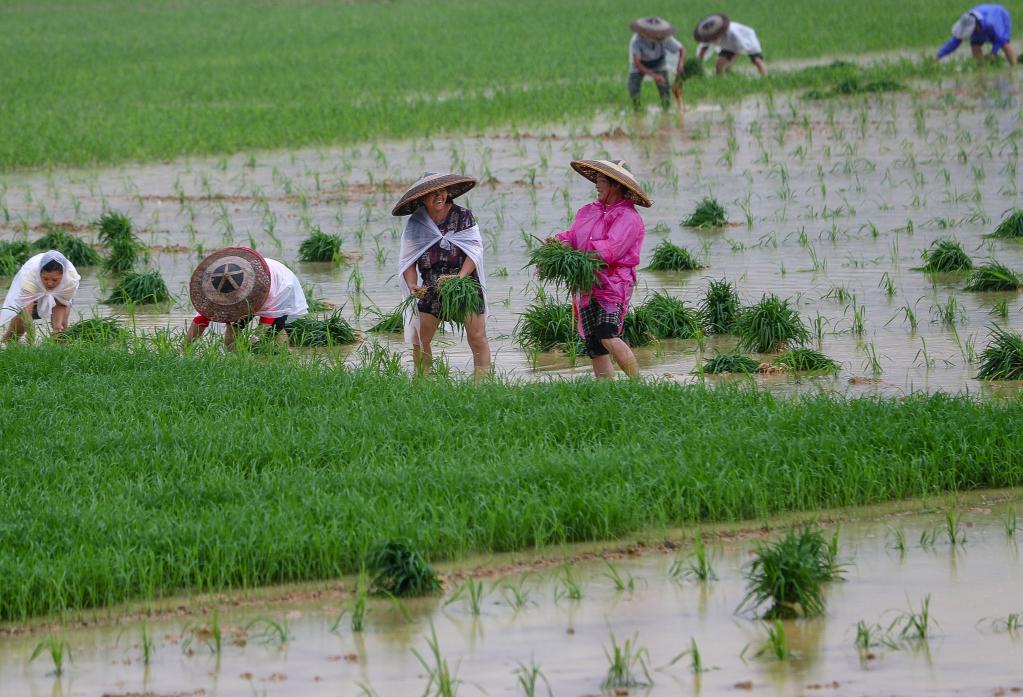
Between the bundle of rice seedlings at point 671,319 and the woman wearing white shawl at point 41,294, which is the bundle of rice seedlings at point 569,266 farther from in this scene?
the woman wearing white shawl at point 41,294

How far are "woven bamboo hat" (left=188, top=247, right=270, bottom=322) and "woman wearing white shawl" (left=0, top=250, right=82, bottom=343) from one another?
1.12 metres

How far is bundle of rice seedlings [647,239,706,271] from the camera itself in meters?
11.8

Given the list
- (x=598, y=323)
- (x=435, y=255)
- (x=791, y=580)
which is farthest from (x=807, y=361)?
(x=791, y=580)

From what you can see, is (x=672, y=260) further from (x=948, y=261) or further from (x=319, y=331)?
(x=319, y=331)

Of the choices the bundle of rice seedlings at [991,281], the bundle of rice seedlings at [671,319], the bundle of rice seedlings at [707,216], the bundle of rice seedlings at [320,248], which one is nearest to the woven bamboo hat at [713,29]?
the bundle of rice seedlings at [707,216]

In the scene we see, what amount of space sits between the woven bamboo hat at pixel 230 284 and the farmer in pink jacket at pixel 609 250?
5.99 feet

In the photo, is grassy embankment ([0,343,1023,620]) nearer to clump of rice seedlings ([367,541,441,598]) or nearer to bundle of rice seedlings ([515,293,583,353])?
clump of rice seedlings ([367,541,441,598])

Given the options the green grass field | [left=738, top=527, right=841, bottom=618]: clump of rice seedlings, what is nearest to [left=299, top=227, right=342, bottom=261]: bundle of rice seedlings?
the green grass field

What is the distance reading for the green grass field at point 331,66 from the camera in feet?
67.1

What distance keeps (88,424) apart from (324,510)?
5.93 ft

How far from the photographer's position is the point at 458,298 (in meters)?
8.23

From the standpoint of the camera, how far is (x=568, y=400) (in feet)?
25.1

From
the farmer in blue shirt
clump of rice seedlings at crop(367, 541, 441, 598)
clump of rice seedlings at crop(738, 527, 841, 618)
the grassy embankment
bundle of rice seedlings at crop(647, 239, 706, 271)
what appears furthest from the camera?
the farmer in blue shirt

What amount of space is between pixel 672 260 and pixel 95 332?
4.32m
